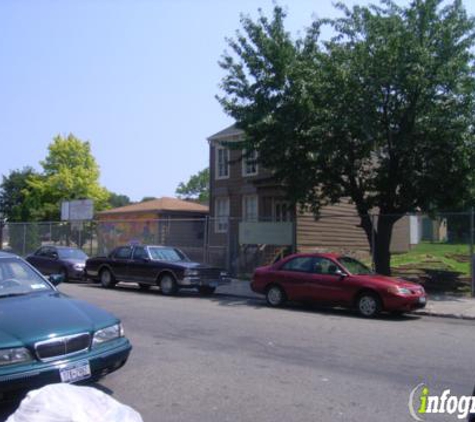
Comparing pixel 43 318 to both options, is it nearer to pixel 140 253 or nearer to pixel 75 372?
pixel 75 372

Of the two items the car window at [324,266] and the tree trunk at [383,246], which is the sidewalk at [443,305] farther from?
the car window at [324,266]

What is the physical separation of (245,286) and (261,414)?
530 inches

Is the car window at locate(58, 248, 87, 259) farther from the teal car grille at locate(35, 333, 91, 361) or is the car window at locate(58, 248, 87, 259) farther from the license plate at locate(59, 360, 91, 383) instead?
the license plate at locate(59, 360, 91, 383)

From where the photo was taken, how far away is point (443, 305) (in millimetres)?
14383

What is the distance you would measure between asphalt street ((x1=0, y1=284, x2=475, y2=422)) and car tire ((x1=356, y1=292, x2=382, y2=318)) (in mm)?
263

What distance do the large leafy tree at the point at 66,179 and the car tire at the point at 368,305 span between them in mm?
37747

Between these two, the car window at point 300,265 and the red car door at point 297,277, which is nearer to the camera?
the red car door at point 297,277

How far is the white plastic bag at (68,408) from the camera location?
339 centimetres

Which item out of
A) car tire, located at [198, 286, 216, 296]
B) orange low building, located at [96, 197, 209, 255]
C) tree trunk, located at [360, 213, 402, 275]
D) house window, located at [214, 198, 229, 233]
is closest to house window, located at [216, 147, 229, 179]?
house window, located at [214, 198, 229, 233]

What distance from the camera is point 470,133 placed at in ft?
50.7

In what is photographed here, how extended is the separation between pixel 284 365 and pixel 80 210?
25517 millimetres

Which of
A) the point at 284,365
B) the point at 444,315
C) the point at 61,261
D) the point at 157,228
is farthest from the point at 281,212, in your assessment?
the point at 284,365

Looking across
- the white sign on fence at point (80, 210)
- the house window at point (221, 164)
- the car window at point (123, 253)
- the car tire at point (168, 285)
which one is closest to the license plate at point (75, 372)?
the car tire at point (168, 285)

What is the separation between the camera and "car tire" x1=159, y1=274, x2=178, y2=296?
16.4 meters
